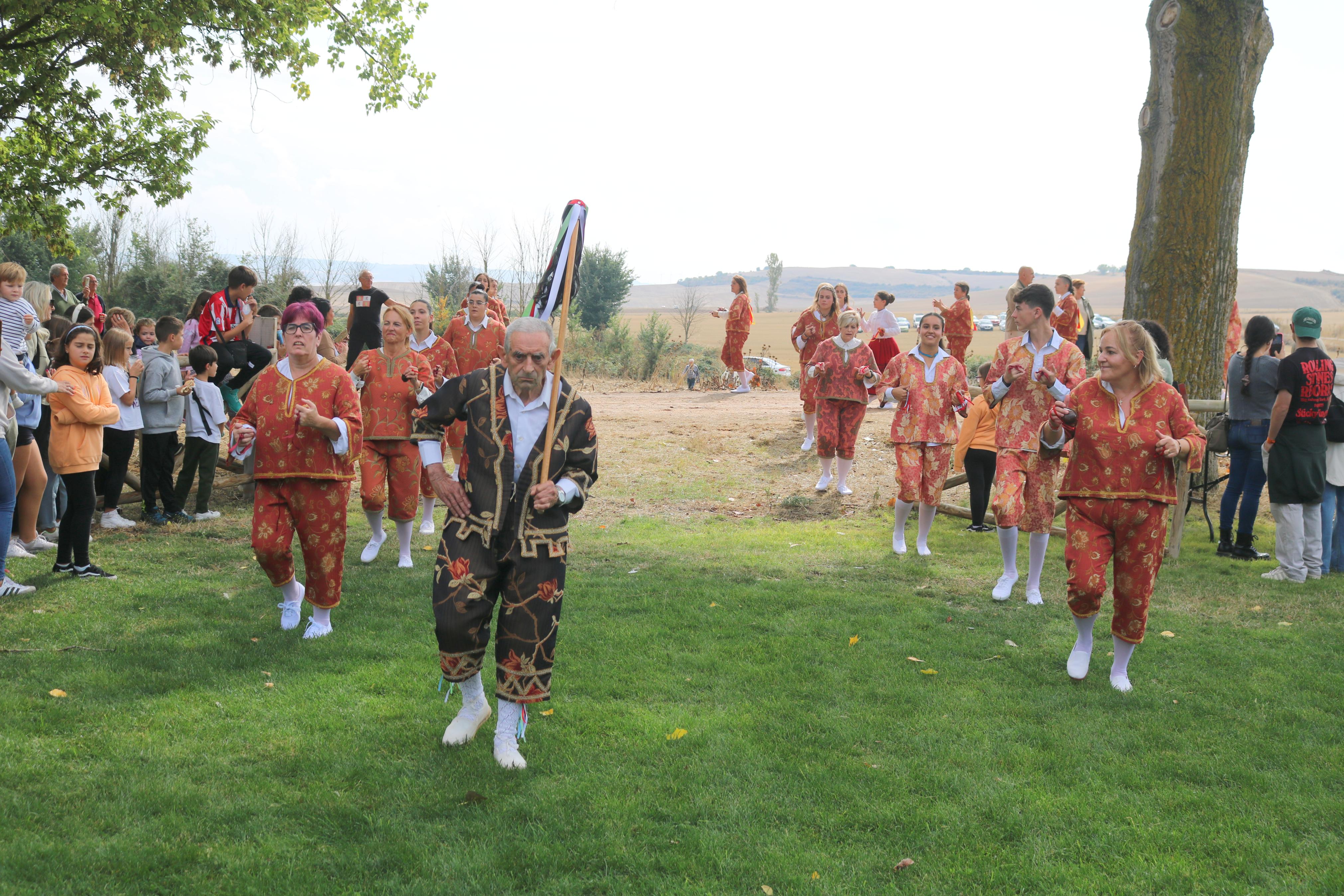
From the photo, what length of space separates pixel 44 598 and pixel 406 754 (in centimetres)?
404

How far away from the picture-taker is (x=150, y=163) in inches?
547

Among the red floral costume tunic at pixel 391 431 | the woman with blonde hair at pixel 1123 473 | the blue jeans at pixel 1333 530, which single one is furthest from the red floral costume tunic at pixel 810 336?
the woman with blonde hair at pixel 1123 473

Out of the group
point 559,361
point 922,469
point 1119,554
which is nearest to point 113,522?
point 559,361

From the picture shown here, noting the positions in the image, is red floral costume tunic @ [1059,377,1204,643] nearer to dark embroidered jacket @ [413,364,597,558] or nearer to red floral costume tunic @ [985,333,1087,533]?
red floral costume tunic @ [985,333,1087,533]

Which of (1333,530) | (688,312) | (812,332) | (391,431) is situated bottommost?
(1333,530)

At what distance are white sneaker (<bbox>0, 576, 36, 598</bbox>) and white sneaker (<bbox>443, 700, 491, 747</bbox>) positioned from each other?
4.21m

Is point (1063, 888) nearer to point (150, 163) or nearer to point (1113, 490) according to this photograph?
point (1113, 490)

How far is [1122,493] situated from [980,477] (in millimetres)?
4552

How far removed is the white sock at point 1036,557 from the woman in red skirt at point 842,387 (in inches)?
148

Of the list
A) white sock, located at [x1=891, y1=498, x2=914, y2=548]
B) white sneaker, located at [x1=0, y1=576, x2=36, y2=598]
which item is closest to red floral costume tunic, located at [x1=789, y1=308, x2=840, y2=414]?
white sock, located at [x1=891, y1=498, x2=914, y2=548]

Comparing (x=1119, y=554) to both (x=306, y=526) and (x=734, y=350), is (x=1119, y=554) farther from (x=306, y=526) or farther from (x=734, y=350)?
(x=734, y=350)

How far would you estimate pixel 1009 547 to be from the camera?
8211 millimetres

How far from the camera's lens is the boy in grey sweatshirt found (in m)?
9.97

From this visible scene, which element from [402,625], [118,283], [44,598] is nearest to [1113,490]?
[402,625]
